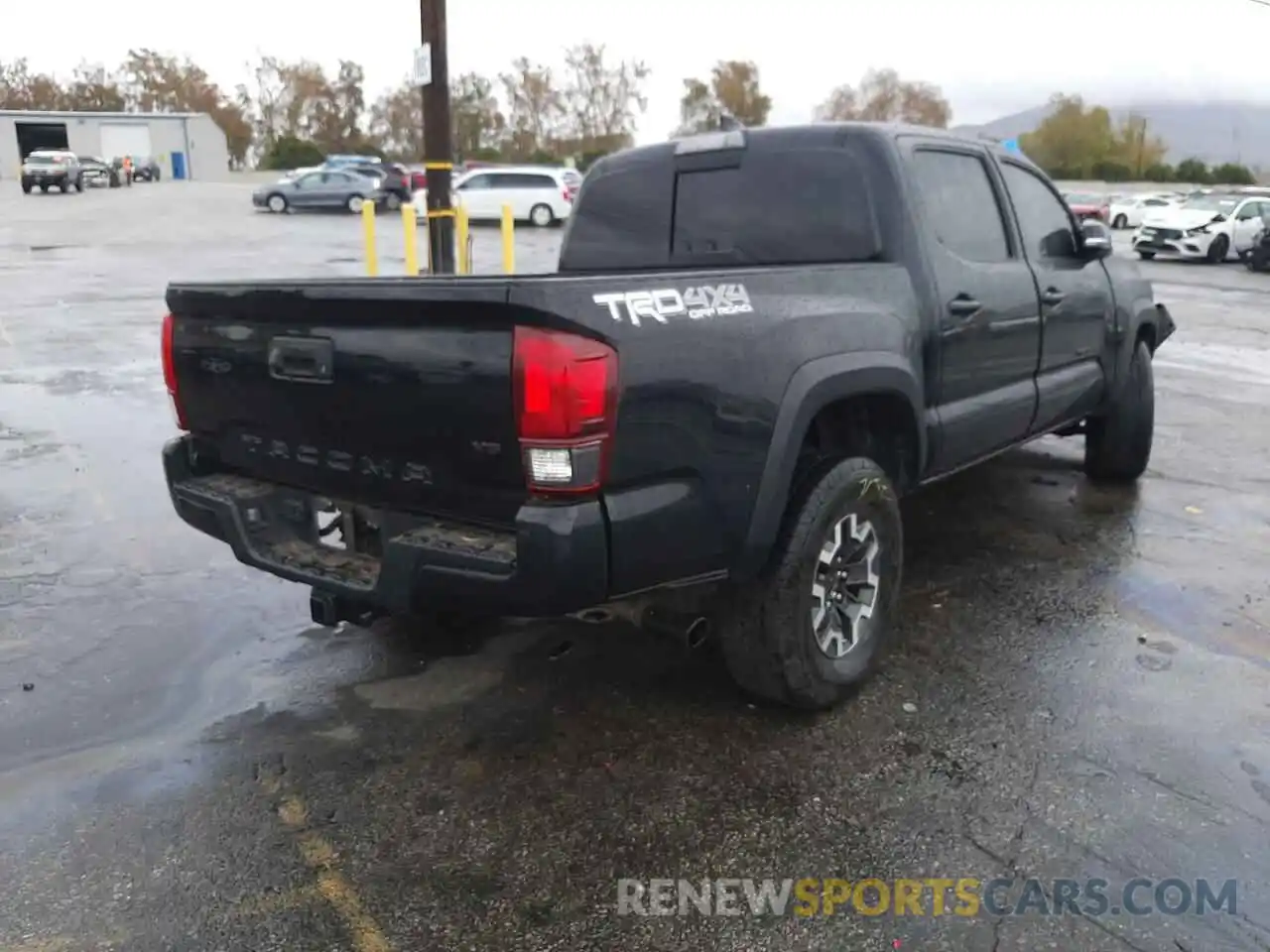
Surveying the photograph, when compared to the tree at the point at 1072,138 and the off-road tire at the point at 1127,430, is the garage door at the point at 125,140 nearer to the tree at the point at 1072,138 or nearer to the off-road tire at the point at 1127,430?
the tree at the point at 1072,138

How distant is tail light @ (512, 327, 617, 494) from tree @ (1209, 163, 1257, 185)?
66.2 metres

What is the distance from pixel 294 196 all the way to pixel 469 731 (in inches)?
1551

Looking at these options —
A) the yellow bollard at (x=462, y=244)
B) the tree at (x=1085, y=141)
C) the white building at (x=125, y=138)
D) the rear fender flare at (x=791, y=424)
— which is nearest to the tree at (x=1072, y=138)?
the tree at (x=1085, y=141)

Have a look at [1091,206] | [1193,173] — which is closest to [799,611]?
[1091,206]

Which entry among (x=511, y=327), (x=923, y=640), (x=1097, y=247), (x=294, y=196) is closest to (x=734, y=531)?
(x=511, y=327)

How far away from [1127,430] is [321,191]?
3728 centimetres

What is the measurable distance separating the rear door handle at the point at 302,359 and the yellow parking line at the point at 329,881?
1263 mm

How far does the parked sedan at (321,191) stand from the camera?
3944cm

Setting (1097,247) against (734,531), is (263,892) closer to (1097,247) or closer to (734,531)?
(734,531)

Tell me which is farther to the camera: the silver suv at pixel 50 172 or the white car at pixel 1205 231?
the silver suv at pixel 50 172

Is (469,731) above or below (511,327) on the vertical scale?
below

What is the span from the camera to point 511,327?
2.90 meters

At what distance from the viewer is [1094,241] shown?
543cm

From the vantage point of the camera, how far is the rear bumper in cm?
292
